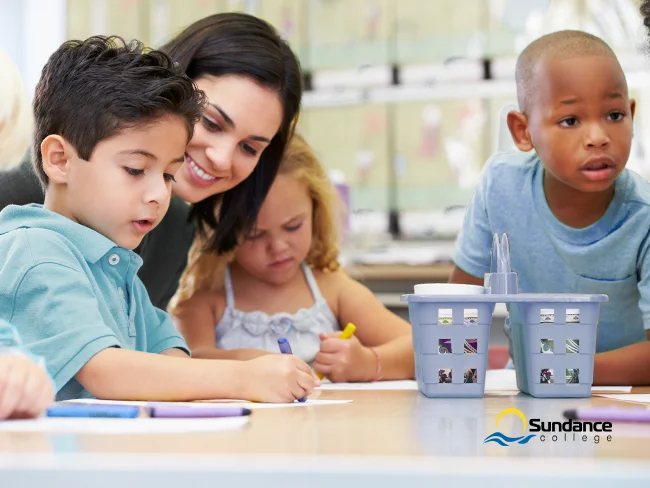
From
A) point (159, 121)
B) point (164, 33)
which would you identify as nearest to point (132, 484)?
point (159, 121)

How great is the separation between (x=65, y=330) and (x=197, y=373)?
13 cm

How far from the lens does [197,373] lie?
836 millimetres

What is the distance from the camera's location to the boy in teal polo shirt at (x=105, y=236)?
2.68ft

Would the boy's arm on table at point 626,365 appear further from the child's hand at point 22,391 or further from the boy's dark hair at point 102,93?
the child's hand at point 22,391

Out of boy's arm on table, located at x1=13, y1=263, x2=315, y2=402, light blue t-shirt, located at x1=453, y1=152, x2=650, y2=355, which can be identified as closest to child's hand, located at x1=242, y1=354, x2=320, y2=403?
boy's arm on table, located at x1=13, y1=263, x2=315, y2=402

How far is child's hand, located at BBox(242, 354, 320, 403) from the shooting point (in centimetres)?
82

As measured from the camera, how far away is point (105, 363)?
0.80 metres

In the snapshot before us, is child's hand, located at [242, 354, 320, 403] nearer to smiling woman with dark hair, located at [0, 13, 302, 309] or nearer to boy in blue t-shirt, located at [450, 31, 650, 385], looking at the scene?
boy in blue t-shirt, located at [450, 31, 650, 385]

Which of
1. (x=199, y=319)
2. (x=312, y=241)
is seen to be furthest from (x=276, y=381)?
(x=312, y=241)

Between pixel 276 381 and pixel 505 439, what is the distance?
0.34 m

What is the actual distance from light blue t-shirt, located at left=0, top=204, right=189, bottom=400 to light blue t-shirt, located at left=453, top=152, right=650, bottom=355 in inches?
23.3

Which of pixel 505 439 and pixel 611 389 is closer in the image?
pixel 505 439

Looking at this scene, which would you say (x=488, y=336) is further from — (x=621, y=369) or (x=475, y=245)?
(x=475, y=245)

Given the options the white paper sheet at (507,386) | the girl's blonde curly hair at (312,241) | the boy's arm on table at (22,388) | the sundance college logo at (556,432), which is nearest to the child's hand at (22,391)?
the boy's arm on table at (22,388)
